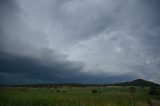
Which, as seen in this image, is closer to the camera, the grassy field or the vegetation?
the grassy field

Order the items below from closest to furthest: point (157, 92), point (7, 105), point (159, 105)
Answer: point (159, 105) < point (7, 105) < point (157, 92)

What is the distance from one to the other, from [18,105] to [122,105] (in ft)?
52.3

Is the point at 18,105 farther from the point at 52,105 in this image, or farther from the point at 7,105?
the point at 52,105

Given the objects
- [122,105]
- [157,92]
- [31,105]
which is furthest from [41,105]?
[157,92]

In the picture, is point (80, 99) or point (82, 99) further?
point (82, 99)

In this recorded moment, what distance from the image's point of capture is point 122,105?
113ft

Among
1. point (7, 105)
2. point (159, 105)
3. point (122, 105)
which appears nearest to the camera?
point (159, 105)

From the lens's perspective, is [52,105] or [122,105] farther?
[122,105]

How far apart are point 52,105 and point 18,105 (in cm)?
483

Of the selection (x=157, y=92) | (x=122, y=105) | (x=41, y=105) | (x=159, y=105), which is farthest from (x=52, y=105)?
(x=157, y=92)

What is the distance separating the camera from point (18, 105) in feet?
101

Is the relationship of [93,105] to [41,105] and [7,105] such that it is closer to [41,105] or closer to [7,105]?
[41,105]

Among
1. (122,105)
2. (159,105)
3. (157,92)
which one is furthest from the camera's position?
(157,92)

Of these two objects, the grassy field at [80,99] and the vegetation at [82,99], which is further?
the vegetation at [82,99]
